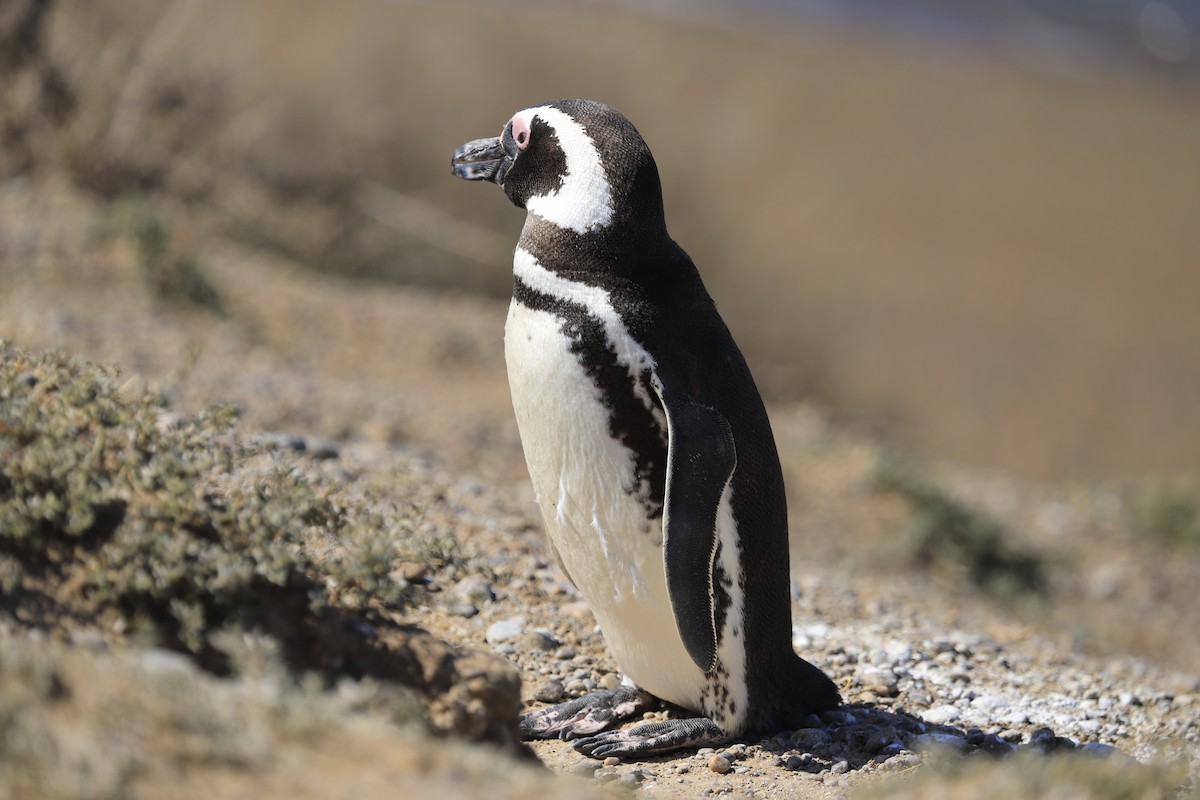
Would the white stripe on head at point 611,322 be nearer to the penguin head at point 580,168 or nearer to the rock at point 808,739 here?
the penguin head at point 580,168

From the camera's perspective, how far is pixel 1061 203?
17.9 metres

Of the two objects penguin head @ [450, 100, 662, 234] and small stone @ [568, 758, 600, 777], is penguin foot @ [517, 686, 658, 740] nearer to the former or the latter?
small stone @ [568, 758, 600, 777]

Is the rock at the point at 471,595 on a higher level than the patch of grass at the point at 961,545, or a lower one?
higher

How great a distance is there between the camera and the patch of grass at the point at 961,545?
25.5 feet

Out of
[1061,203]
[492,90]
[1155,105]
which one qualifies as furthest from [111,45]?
[1155,105]

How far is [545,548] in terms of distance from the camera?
4.98m

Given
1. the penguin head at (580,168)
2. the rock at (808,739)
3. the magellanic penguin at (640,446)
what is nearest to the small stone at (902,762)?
the rock at (808,739)

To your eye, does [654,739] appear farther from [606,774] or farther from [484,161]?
[484,161]

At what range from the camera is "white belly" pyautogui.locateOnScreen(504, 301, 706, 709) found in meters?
3.42

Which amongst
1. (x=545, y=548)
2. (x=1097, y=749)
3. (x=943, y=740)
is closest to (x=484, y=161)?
(x=545, y=548)

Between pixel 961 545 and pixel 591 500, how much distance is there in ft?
16.5

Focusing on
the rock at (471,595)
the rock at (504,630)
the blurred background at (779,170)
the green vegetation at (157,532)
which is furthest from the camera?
the blurred background at (779,170)

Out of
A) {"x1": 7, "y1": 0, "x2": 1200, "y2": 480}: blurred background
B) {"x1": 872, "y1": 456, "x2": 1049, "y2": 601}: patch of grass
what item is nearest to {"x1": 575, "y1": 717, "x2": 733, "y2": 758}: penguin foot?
{"x1": 872, "y1": 456, "x2": 1049, "y2": 601}: patch of grass

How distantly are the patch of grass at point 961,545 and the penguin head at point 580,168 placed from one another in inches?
184
